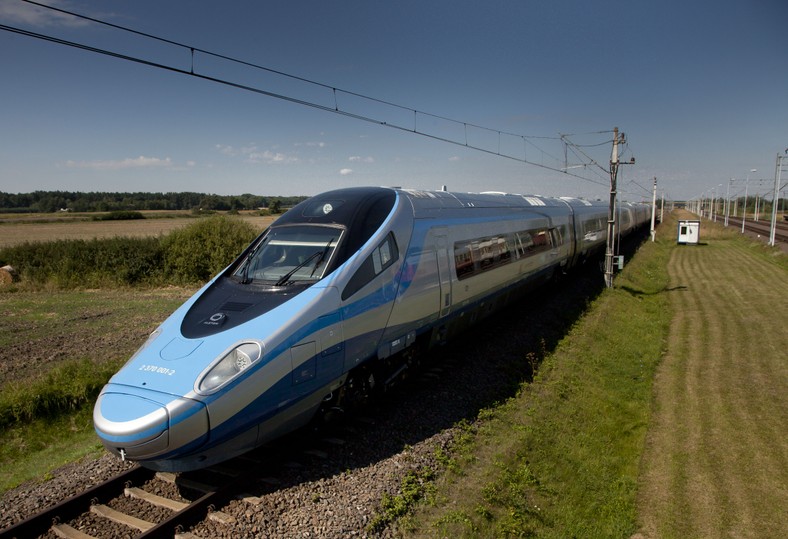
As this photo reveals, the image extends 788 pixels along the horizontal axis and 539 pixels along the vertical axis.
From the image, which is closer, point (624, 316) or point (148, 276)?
point (624, 316)

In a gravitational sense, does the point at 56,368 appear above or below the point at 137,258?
below

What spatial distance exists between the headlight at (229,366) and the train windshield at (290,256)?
51.0 inches

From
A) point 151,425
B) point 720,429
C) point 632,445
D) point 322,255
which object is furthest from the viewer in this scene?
point 720,429

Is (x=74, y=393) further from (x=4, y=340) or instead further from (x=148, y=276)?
(x=148, y=276)

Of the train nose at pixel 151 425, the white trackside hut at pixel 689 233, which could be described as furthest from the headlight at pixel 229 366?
the white trackside hut at pixel 689 233

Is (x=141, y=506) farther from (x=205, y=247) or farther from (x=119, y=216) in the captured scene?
(x=119, y=216)

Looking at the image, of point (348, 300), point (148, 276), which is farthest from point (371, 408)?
point (148, 276)

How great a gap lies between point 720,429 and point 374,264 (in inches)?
297

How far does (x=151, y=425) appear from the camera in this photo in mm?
4727

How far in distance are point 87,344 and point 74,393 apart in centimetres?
471

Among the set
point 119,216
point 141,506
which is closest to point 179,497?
point 141,506

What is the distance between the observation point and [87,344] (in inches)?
510

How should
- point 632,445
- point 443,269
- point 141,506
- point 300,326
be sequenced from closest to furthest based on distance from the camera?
1. point 141,506
2. point 300,326
3. point 632,445
4. point 443,269

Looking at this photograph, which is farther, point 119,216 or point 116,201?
point 116,201
